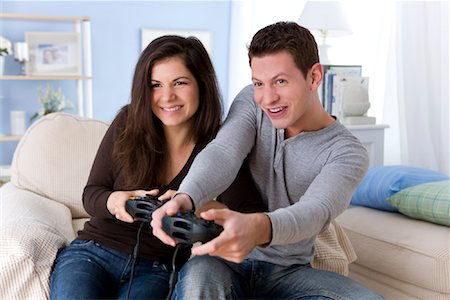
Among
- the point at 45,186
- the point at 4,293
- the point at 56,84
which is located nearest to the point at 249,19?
the point at 56,84

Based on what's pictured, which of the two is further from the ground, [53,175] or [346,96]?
[346,96]

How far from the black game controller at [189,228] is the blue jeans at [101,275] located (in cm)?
38

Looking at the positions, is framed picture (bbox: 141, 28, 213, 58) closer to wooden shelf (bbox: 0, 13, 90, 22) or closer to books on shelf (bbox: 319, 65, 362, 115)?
wooden shelf (bbox: 0, 13, 90, 22)

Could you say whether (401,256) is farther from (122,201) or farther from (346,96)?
(346,96)

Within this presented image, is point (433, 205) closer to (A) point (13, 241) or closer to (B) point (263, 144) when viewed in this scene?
(B) point (263, 144)

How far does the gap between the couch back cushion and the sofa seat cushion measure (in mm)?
879

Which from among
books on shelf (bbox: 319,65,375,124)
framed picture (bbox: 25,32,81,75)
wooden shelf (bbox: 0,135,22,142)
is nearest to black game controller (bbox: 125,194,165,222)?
books on shelf (bbox: 319,65,375,124)

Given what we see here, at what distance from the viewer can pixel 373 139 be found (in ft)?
8.99

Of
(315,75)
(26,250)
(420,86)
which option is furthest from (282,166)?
(420,86)

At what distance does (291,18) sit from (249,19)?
0.45m

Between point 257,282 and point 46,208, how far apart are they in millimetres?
731

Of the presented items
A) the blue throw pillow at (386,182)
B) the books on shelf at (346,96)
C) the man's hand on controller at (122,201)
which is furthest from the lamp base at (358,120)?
the man's hand on controller at (122,201)

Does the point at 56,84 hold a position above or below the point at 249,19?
below

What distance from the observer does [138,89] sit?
1.44 metres
